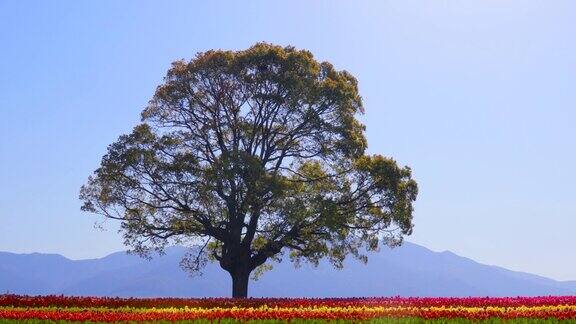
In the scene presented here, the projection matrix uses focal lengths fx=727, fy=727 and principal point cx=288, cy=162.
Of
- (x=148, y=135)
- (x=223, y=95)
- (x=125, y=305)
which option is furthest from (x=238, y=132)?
(x=125, y=305)

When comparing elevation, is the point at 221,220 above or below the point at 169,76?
below

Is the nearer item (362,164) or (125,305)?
(125,305)

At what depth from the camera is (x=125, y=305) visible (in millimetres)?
26578

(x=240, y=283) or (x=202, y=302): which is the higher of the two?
(x=240, y=283)

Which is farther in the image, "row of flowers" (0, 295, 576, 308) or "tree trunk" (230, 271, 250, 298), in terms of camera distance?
"tree trunk" (230, 271, 250, 298)

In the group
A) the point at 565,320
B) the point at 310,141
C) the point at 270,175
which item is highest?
the point at 310,141

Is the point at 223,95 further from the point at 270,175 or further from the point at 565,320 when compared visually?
the point at 565,320

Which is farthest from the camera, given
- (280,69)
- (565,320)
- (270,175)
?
(280,69)

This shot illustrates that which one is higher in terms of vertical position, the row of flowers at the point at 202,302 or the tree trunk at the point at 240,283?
the tree trunk at the point at 240,283

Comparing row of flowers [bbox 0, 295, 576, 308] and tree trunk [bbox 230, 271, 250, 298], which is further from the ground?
tree trunk [bbox 230, 271, 250, 298]

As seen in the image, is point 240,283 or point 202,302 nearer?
point 202,302

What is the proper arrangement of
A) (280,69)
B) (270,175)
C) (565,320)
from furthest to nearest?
1. (280,69)
2. (270,175)
3. (565,320)

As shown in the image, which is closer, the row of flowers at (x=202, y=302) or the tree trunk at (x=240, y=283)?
the row of flowers at (x=202, y=302)

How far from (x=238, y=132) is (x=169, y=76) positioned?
16.4 feet
